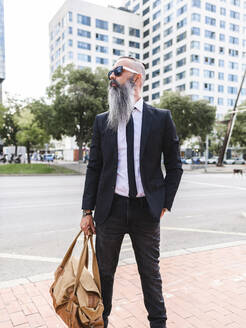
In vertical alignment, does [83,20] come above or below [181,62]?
above

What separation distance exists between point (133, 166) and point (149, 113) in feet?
1.37

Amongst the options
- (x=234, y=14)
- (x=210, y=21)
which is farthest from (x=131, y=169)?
(x=234, y=14)

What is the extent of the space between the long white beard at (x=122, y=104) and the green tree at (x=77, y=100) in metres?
23.8

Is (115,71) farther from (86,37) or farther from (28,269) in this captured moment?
(86,37)

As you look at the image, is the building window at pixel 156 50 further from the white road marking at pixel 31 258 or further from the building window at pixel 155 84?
the white road marking at pixel 31 258

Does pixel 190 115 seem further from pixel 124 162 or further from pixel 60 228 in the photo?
pixel 124 162

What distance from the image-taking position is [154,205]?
2.08m

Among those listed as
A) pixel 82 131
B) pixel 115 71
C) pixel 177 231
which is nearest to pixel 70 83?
pixel 82 131

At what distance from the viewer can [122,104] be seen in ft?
6.89

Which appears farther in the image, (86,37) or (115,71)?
(86,37)

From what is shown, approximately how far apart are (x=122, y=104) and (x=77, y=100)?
24352mm

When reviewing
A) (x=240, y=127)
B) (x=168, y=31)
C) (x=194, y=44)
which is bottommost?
(x=240, y=127)

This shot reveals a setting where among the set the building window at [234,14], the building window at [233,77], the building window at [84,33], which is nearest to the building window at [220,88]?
the building window at [233,77]

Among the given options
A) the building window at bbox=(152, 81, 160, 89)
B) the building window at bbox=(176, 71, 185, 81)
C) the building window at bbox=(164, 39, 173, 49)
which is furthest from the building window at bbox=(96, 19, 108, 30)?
the building window at bbox=(176, 71, 185, 81)
